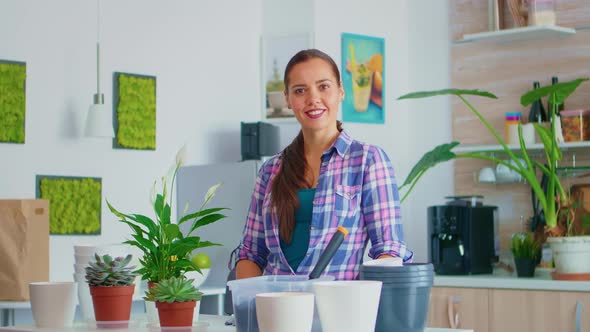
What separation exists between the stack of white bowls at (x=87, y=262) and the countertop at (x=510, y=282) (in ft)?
7.12

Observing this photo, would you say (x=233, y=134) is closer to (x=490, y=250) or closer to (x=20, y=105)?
(x=20, y=105)

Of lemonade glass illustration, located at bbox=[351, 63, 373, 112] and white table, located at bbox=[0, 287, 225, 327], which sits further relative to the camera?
lemonade glass illustration, located at bbox=[351, 63, 373, 112]

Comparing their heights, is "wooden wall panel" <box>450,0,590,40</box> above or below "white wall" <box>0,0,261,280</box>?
above

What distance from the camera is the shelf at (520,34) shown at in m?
4.54

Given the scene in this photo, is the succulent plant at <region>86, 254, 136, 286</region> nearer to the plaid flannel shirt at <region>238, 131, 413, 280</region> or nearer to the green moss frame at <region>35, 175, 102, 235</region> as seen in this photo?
the plaid flannel shirt at <region>238, 131, 413, 280</region>

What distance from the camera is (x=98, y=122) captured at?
4.57 m

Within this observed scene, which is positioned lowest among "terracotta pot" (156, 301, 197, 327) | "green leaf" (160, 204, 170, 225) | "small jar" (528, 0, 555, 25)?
"terracotta pot" (156, 301, 197, 327)

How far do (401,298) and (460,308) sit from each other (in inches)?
100

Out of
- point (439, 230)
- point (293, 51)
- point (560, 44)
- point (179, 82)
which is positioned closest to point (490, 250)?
point (439, 230)

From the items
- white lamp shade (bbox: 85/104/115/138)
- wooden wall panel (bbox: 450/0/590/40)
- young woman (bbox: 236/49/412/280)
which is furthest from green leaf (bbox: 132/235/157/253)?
wooden wall panel (bbox: 450/0/590/40)

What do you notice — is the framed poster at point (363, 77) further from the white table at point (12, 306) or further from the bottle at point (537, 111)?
the white table at point (12, 306)

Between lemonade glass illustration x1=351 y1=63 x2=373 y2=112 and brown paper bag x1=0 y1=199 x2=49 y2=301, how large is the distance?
6.35 feet

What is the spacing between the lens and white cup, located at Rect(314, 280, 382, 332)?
165 cm

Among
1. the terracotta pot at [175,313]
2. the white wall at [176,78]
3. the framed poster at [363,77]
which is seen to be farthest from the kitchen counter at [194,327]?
the framed poster at [363,77]
